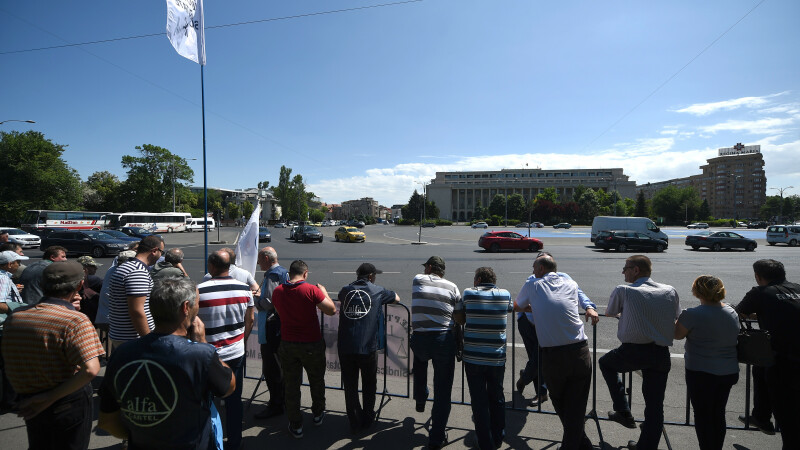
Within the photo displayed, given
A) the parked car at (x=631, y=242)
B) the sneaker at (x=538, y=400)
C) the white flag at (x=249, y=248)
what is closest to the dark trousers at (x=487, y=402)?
the sneaker at (x=538, y=400)

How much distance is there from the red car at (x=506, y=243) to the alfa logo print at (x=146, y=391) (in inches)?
950

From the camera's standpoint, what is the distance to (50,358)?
2152 millimetres

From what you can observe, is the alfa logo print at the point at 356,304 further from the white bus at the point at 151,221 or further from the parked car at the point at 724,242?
the white bus at the point at 151,221

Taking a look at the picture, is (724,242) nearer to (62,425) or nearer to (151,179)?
(62,425)

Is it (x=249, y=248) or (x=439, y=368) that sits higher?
(x=249, y=248)

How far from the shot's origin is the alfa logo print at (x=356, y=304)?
11.9 ft

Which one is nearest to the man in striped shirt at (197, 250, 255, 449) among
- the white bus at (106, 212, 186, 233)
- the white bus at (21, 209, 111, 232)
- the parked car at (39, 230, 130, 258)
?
the parked car at (39, 230, 130, 258)

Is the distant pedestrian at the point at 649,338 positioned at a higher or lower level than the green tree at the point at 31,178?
lower

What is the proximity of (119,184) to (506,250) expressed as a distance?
64.8 metres

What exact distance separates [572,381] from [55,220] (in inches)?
1951

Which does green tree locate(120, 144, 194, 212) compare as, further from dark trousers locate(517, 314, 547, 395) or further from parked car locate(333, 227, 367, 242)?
dark trousers locate(517, 314, 547, 395)

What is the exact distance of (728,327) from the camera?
3035 millimetres

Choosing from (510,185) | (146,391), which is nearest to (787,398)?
(146,391)

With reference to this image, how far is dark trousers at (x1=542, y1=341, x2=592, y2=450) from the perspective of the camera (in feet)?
10.3
